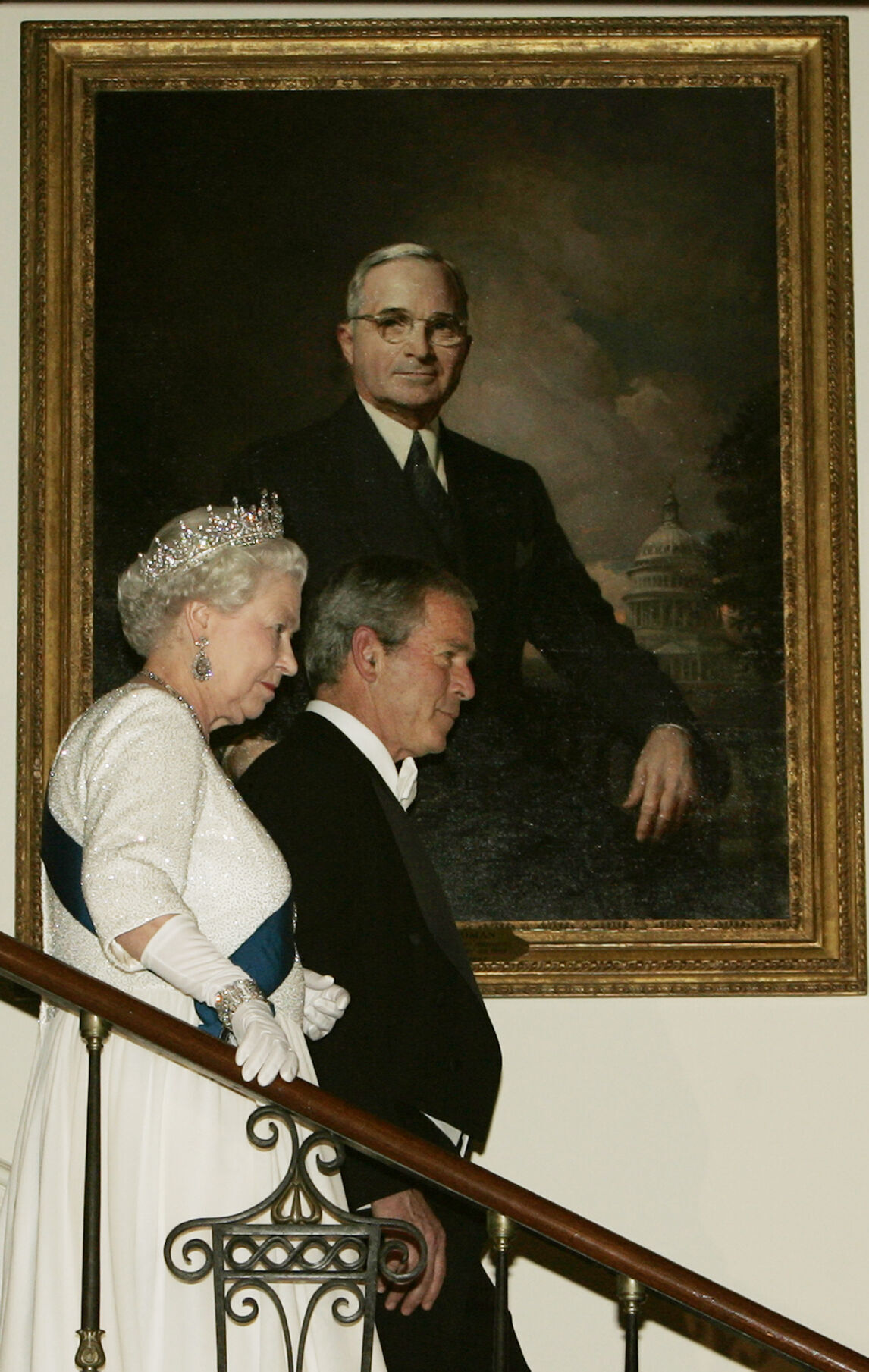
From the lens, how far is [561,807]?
4965 mm

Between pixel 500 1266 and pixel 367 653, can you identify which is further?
pixel 367 653

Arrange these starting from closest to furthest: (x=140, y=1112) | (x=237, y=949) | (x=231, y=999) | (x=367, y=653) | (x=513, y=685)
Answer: (x=231, y=999)
(x=140, y=1112)
(x=237, y=949)
(x=367, y=653)
(x=513, y=685)

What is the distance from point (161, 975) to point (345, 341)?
103 inches

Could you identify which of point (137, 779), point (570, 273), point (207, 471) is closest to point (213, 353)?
point (207, 471)

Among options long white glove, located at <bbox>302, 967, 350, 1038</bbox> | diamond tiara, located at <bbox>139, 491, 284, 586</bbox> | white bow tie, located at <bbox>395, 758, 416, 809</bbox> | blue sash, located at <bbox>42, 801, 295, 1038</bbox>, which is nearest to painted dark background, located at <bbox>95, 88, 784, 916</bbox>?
white bow tie, located at <bbox>395, 758, 416, 809</bbox>

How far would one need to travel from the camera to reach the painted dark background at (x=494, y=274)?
16.8 ft

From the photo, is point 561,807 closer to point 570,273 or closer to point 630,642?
point 630,642

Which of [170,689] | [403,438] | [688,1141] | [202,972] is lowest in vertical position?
[688,1141]

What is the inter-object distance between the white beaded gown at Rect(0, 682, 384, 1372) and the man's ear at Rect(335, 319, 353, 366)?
6.82 ft

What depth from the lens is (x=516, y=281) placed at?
17.0ft

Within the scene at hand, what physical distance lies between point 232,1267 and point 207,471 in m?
2.73

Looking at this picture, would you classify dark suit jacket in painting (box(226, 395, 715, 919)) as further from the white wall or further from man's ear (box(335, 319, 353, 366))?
the white wall

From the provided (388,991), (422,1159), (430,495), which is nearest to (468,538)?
(430,495)

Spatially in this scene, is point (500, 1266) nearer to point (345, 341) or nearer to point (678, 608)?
point (678, 608)
